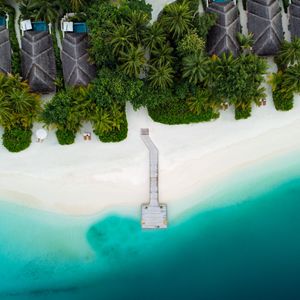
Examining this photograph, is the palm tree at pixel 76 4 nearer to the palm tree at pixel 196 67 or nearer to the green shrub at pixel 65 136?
the palm tree at pixel 196 67

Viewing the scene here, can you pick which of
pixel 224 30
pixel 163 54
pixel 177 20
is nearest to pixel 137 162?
pixel 163 54

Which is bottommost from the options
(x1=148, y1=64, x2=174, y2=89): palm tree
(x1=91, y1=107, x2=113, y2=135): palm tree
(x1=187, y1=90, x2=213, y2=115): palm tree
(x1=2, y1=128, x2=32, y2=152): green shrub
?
(x1=2, y1=128, x2=32, y2=152): green shrub

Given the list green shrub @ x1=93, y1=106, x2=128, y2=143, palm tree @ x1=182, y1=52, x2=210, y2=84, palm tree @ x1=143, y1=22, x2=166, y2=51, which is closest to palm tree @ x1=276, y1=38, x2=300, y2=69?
palm tree @ x1=182, y1=52, x2=210, y2=84

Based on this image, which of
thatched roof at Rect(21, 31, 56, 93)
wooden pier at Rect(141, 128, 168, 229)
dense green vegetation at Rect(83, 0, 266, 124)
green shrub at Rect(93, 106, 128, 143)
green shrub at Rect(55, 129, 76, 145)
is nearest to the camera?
dense green vegetation at Rect(83, 0, 266, 124)

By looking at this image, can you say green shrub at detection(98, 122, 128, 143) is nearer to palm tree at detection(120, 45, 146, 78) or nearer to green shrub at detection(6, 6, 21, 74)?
palm tree at detection(120, 45, 146, 78)

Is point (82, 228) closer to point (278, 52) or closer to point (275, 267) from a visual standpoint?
point (275, 267)

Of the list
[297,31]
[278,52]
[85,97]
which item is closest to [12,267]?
[85,97]
